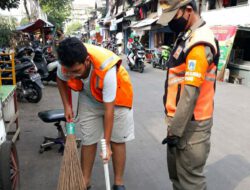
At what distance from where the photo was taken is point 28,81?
22.1 ft

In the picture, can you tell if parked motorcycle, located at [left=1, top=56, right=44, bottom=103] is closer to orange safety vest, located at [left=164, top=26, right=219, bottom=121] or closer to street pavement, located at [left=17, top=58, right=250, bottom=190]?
street pavement, located at [left=17, top=58, right=250, bottom=190]

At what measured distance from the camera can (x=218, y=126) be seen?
5.00 metres

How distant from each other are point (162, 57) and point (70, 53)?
11.1m

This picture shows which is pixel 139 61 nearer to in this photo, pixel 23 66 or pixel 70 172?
pixel 23 66

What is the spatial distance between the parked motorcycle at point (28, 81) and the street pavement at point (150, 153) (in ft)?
0.75

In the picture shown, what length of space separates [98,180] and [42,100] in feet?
14.4

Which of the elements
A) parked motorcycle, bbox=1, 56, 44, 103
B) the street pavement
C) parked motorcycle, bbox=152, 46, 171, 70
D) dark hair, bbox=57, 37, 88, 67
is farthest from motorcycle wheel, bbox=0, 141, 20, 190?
parked motorcycle, bbox=152, 46, 171, 70

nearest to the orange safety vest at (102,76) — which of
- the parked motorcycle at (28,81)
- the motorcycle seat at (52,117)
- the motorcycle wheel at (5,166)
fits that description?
the motorcycle wheel at (5,166)

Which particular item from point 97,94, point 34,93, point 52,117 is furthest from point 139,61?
point 97,94

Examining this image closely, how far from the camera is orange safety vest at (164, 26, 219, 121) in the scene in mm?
1850

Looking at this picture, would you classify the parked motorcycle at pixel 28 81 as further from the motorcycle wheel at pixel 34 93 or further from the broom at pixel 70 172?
the broom at pixel 70 172

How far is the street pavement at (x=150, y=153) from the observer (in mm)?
3162

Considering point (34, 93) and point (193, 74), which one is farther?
point (34, 93)

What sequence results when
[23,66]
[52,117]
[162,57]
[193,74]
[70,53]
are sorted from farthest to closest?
1. [162,57]
2. [23,66]
3. [52,117]
4. [70,53]
5. [193,74]
